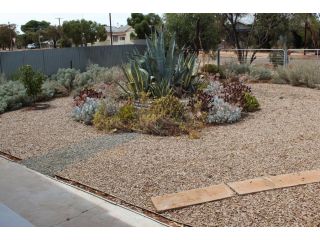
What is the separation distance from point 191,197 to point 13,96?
7.39 m

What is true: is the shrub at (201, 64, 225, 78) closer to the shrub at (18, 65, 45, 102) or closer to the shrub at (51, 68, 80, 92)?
the shrub at (51, 68, 80, 92)

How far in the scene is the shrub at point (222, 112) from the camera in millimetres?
7453

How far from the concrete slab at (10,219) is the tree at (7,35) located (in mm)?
44757

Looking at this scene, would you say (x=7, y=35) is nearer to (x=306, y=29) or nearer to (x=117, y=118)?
(x=306, y=29)

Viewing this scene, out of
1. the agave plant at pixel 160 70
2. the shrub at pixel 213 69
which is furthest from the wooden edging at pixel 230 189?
the shrub at pixel 213 69

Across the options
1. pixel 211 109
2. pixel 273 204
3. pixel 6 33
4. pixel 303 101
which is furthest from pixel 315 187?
pixel 6 33

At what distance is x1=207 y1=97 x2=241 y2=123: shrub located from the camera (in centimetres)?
745

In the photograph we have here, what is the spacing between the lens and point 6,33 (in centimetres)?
4566

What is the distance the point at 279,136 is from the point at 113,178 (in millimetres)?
2974

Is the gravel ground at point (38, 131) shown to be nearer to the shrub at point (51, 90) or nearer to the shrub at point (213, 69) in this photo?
the shrub at point (51, 90)

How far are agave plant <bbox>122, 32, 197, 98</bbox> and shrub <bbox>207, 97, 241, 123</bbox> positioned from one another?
1540mm

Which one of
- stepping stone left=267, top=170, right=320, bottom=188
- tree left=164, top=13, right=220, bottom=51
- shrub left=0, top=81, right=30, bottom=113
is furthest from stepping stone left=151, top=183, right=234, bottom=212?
tree left=164, top=13, right=220, bottom=51

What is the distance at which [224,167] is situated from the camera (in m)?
5.12

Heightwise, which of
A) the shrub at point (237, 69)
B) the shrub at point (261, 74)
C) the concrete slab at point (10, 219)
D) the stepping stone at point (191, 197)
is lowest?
the concrete slab at point (10, 219)
